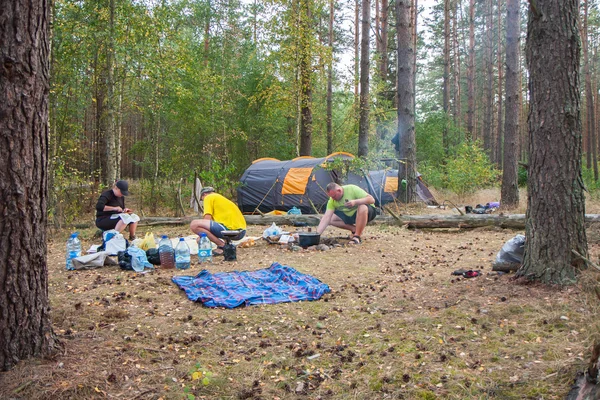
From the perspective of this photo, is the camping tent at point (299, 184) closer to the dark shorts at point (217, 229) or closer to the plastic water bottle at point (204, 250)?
the dark shorts at point (217, 229)

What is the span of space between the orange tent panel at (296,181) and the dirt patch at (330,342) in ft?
24.3

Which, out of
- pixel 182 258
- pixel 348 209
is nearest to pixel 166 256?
pixel 182 258

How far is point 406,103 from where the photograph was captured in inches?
474

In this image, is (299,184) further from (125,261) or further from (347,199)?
(125,261)

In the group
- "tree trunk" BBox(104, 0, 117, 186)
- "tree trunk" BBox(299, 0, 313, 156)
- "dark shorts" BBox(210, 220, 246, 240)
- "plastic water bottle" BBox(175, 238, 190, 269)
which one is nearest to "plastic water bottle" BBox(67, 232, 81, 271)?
"plastic water bottle" BBox(175, 238, 190, 269)

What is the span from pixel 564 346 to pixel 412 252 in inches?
166

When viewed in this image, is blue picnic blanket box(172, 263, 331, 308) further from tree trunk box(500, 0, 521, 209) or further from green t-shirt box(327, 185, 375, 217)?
tree trunk box(500, 0, 521, 209)

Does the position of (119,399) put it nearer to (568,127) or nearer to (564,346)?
(564,346)

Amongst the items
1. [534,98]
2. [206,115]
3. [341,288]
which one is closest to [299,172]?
[206,115]

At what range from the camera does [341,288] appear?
4984mm

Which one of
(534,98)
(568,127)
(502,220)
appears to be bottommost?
(502,220)

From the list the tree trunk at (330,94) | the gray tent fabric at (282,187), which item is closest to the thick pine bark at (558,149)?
the gray tent fabric at (282,187)

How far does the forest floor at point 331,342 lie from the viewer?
8.57 feet

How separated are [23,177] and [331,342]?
239 centimetres
